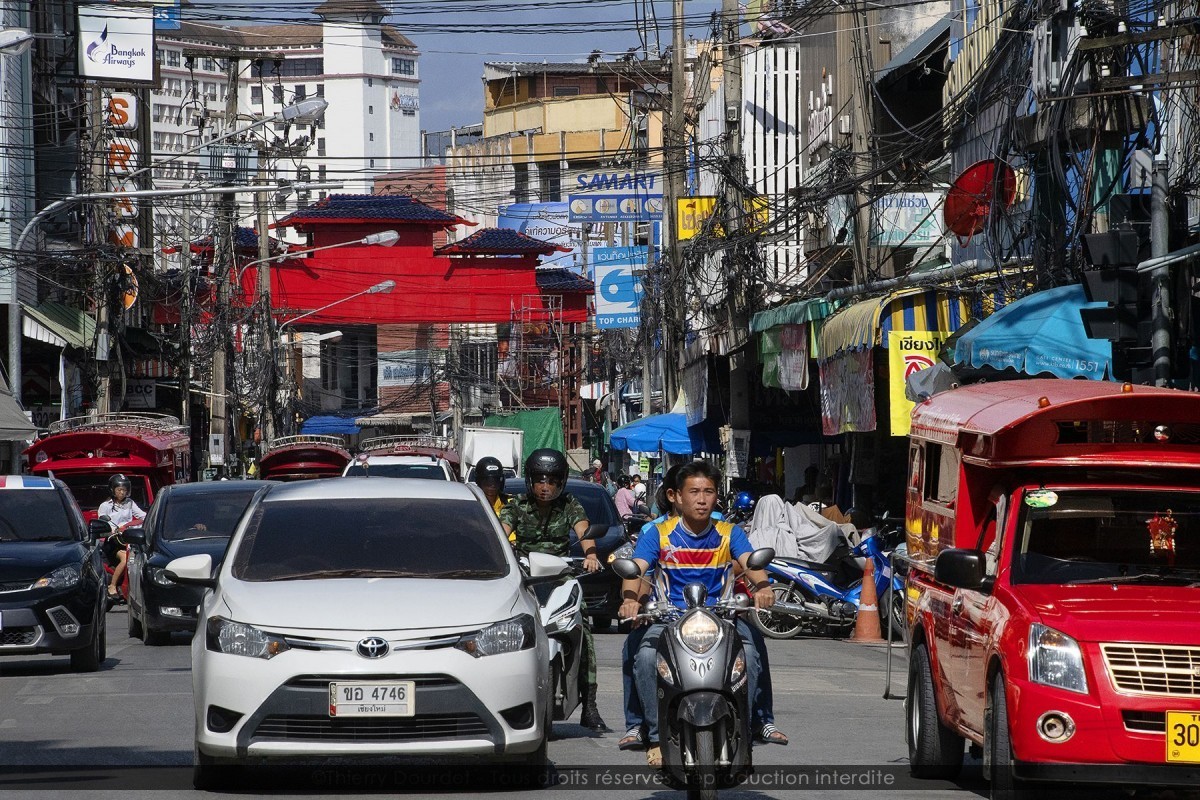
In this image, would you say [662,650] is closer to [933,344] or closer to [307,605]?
[307,605]

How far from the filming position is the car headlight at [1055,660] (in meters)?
7.19

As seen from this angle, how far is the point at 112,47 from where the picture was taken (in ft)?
142

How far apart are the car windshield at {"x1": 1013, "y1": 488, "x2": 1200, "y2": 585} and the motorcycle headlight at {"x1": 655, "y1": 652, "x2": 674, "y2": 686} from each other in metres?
2.04

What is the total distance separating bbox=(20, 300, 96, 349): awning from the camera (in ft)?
120

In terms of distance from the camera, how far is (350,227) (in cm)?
7444

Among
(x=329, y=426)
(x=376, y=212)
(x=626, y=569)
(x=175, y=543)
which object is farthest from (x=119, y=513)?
(x=329, y=426)

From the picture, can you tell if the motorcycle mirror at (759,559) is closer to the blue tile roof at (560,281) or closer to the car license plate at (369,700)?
the car license plate at (369,700)

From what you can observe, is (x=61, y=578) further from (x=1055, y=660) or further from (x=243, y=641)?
(x=1055, y=660)

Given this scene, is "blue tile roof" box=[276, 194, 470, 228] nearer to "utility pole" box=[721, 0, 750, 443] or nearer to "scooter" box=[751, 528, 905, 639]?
"utility pole" box=[721, 0, 750, 443]

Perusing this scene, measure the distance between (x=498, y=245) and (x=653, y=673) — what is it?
213ft

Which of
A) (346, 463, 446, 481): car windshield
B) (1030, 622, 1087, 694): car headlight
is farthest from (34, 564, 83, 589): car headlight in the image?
(346, 463, 446, 481): car windshield

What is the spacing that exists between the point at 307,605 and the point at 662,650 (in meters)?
1.89

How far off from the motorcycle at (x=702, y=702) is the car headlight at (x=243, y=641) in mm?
1876

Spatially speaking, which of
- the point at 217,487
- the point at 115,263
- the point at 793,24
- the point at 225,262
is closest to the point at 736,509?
the point at 217,487
